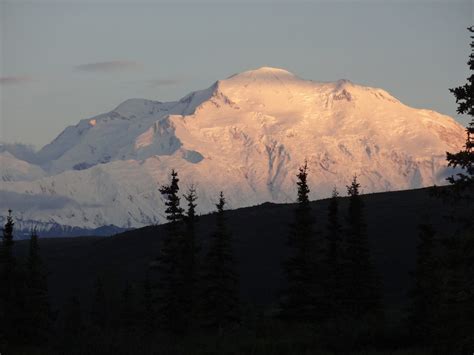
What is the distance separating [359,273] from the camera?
Result: 223ft

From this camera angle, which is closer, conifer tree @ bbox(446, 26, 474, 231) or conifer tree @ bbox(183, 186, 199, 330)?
conifer tree @ bbox(446, 26, 474, 231)

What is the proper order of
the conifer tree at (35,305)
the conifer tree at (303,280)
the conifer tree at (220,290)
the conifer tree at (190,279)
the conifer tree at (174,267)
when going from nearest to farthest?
the conifer tree at (35,305)
the conifer tree at (303,280)
the conifer tree at (174,267)
the conifer tree at (220,290)
the conifer tree at (190,279)

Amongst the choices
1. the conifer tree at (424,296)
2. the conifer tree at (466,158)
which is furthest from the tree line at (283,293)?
the conifer tree at (466,158)

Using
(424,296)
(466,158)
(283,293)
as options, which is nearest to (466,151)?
(466,158)

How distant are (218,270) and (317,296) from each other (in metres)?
6.10

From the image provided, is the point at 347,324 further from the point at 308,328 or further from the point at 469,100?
the point at 469,100

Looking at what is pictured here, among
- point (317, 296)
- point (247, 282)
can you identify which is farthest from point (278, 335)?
point (247, 282)

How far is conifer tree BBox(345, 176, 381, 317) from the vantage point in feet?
220

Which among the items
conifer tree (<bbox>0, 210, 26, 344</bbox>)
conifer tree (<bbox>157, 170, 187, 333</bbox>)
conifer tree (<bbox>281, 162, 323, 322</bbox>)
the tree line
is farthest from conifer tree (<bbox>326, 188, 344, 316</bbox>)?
conifer tree (<bbox>0, 210, 26, 344</bbox>)

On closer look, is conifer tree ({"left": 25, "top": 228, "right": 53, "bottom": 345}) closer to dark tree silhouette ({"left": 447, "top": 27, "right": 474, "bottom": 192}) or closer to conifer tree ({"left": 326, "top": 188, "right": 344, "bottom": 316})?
conifer tree ({"left": 326, "top": 188, "right": 344, "bottom": 316})

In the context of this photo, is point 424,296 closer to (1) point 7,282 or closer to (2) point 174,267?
(2) point 174,267

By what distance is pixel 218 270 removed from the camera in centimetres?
6381

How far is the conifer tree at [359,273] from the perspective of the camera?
67.1 meters

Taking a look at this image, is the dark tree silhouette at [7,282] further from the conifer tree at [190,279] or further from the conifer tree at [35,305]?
the conifer tree at [190,279]
